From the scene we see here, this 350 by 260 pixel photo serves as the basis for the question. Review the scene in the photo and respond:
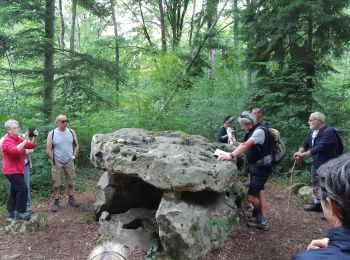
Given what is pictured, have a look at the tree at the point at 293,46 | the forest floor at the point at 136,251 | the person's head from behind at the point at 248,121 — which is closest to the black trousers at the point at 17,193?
the forest floor at the point at 136,251

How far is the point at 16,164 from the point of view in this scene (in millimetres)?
6059

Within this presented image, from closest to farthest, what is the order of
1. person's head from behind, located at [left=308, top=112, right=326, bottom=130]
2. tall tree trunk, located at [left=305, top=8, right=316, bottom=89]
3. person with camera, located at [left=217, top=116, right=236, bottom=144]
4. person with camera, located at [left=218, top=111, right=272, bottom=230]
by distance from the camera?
person with camera, located at [left=218, top=111, right=272, bottom=230], person's head from behind, located at [left=308, top=112, right=326, bottom=130], person with camera, located at [left=217, top=116, right=236, bottom=144], tall tree trunk, located at [left=305, top=8, right=316, bottom=89]

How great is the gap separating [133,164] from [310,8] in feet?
23.1

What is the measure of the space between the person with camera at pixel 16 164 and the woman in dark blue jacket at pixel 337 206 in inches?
217

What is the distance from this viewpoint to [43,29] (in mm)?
11102

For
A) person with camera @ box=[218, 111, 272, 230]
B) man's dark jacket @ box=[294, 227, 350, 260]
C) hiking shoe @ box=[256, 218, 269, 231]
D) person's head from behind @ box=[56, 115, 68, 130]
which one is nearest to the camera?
man's dark jacket @ box=[294, 227, 350, 260]

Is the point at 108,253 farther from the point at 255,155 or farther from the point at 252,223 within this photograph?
the point at 252,223

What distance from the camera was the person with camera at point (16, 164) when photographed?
5953mm

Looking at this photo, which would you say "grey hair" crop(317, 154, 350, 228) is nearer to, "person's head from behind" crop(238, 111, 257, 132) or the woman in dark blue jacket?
the woman in dark blue jacket

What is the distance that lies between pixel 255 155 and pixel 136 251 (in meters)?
2.42

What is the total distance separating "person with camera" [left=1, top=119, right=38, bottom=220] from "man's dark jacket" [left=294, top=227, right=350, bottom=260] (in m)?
5.52

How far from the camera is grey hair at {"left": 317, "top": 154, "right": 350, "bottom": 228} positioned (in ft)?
4.60

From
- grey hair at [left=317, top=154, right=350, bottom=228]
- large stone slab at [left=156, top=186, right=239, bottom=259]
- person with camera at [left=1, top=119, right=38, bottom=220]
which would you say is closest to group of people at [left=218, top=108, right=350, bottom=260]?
grey hair at [left=317, top=154, right=350, bottom=228]

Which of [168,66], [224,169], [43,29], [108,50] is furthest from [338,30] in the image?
[108,50]
